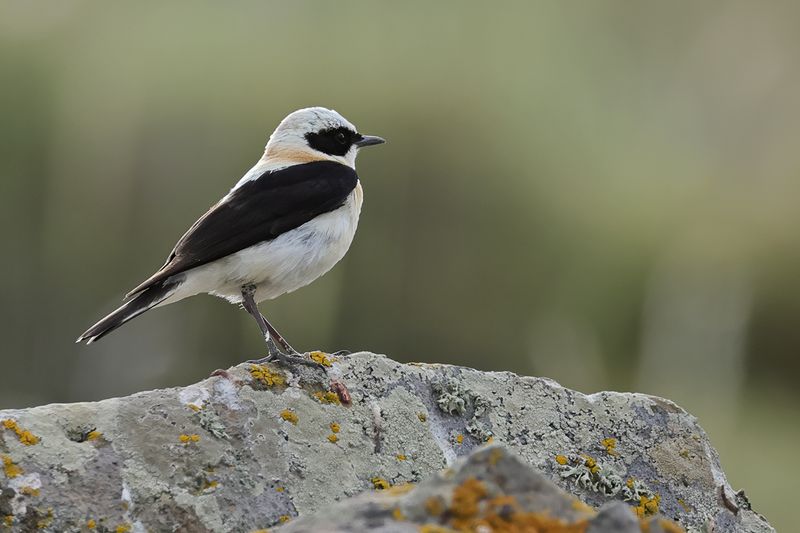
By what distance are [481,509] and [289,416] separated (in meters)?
2.08

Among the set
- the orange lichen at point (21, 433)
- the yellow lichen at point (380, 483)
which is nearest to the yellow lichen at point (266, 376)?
the yellow lichen at point (380, 483)

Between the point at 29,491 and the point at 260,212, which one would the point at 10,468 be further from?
the point at 260,212

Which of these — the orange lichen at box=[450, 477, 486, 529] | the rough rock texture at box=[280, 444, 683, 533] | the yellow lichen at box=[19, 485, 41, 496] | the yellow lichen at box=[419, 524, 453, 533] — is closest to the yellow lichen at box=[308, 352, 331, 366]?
the yellow lichen at box=[19, 485, 41, 496]

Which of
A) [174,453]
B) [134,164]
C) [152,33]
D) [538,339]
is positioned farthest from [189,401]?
[152,33]

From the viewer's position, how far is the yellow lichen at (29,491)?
4.39 m

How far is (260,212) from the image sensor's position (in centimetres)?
695

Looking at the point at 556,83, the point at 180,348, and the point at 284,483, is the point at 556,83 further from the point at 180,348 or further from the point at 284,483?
the point at 284,483

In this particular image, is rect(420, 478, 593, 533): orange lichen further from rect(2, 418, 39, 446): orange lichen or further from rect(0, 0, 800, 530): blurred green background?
rect(0, 0, 800, 530): blurred green background

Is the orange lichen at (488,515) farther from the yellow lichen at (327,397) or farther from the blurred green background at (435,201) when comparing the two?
the blurred green background at (435,201)

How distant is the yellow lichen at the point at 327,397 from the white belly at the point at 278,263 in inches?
59.6

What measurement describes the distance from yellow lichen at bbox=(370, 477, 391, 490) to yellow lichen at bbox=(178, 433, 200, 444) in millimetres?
853

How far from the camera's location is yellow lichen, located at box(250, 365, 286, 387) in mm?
5387

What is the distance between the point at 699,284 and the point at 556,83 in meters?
10.7

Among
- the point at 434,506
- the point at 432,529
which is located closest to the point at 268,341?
the point at 434,506
